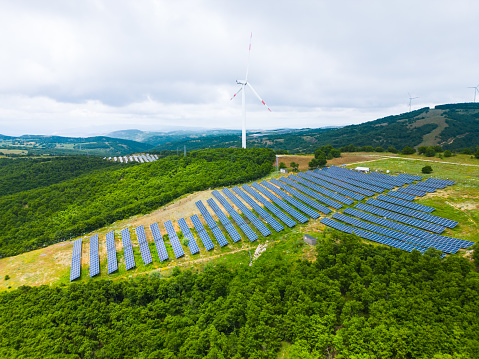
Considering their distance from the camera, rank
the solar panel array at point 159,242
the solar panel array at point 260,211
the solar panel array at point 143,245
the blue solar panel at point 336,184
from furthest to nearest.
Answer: the blue solar panel at point 336,184 < the solar panel array at point 260,211 < the solar panel array at point 159,242 < the solar panel array at point 143,245

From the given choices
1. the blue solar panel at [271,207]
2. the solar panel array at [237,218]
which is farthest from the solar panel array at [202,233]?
the blue solar panel at [271,207]

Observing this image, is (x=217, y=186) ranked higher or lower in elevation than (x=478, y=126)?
lower

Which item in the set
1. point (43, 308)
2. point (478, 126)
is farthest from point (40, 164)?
point (478, 126)

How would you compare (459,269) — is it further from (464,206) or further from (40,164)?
(40,164)

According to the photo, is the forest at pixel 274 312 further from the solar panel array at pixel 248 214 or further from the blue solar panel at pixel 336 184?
the blue solar panel at pixel 336 184

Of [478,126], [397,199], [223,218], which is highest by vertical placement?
[478,126]

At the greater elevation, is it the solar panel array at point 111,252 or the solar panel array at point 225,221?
the solar panel array at point 225,221
